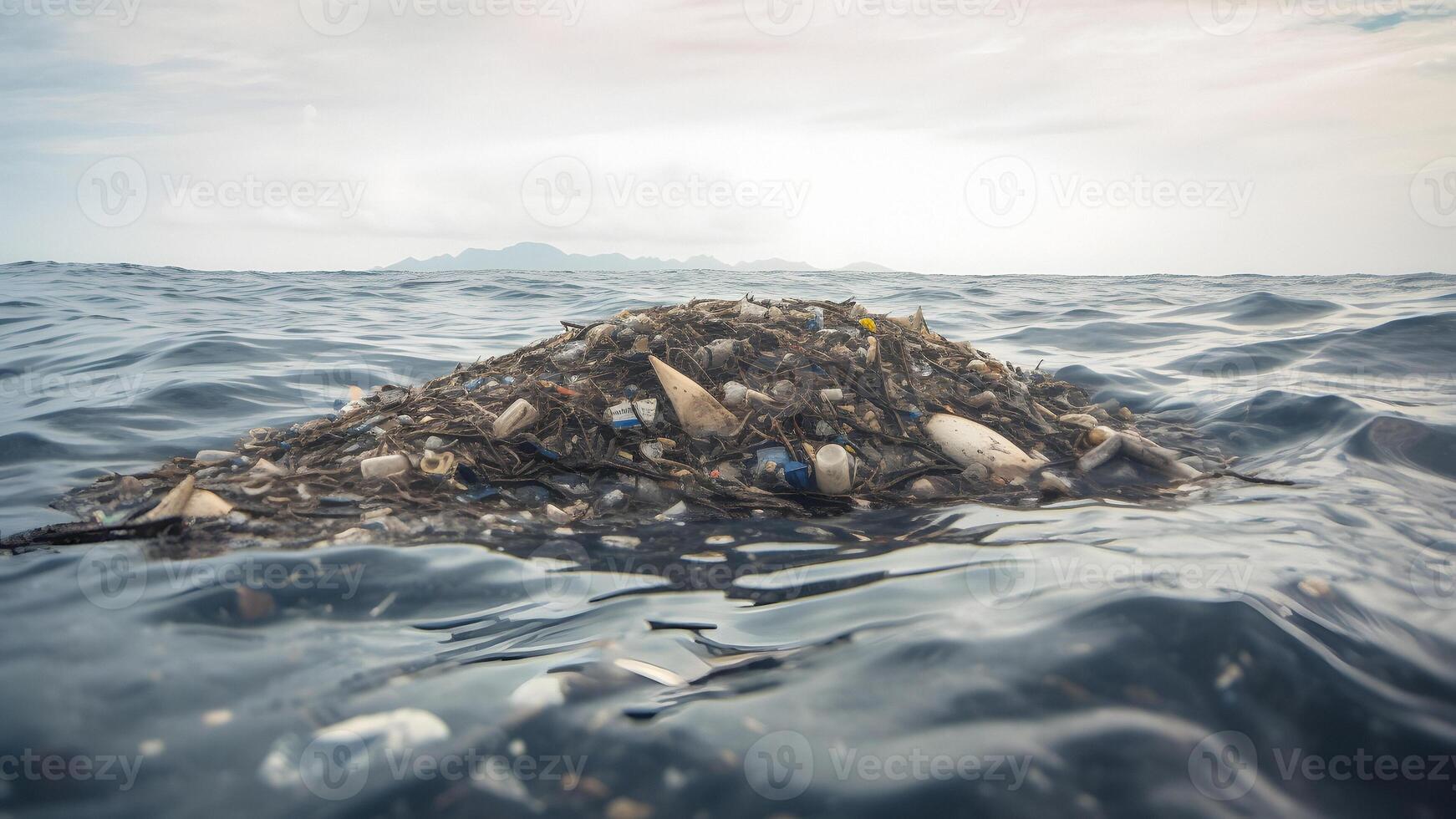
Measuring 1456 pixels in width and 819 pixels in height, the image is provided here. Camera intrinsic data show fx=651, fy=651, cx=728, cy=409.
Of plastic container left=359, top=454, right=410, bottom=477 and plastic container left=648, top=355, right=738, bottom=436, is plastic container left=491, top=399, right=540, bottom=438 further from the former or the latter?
plastic container left=648, top=355, right=738, bottom=436

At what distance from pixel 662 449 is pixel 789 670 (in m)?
2.09

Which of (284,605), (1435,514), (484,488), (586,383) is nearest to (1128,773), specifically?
(284,605)

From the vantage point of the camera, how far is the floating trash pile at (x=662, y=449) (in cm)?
315

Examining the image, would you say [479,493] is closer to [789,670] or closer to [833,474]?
[833,474]

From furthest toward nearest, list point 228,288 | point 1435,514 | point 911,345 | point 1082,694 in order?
point 228,288 < point 911,345 < point 1435,514 < point 1082,694

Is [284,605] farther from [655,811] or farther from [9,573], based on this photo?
[655,811]

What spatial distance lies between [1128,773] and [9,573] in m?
3.73

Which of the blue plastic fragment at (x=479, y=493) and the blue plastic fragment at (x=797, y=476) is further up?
the blue plastic fragment at (x=797, y=476)

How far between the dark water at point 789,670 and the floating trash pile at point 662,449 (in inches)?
12.8

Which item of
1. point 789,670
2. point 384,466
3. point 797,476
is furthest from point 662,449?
point 789,670

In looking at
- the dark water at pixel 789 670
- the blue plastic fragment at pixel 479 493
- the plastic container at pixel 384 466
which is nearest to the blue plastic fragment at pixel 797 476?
the dark water at pixel 789 670

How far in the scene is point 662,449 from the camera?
373cm

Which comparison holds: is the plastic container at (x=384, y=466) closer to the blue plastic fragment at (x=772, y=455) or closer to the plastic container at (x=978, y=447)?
the blue plastic fragment at (x=772, y=455)

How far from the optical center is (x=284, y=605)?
7.11 feet
